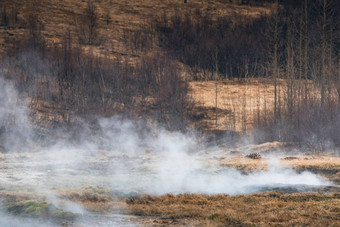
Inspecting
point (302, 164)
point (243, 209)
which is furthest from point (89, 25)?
point (243, 209)

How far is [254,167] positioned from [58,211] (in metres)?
15.7

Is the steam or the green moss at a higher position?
the green moss

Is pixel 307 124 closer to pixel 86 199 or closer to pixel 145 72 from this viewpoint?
pixel 86 199

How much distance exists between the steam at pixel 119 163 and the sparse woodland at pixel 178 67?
3.13m

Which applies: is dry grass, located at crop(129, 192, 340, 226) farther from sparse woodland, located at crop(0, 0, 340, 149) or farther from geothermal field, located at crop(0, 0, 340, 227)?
sparse woodland, located at crop(0, 0, 340, 149)

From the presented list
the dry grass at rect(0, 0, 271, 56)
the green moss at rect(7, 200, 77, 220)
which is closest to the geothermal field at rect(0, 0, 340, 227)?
the green moss at rect(7, 200, 77, 220)

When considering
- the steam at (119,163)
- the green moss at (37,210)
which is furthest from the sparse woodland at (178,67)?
the green moss at (37,210)

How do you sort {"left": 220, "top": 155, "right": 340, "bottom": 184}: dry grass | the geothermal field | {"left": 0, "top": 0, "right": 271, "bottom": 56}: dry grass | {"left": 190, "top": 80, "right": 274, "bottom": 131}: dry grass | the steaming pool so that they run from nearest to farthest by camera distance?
the geothermal field
the steaming pool
{"left": 220, "top": 155, "right": 340, "bottom": 184}: dry grass
{"left": 190, "top": 80, "right": 274, "bottom": 131}: dry grass
{"left": 0, "top": 0, "right": 271, "bottom": 56}: dry grass

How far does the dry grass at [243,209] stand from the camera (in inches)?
596

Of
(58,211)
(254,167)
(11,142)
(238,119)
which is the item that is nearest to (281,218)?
(58,211)

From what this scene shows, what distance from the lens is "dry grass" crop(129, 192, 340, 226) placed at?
15148mm

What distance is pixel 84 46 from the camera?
6712 centimetres

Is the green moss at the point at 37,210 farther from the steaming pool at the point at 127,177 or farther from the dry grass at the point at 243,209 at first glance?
the dry grass at the point at 243,209

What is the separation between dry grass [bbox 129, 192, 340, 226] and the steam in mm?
2270
